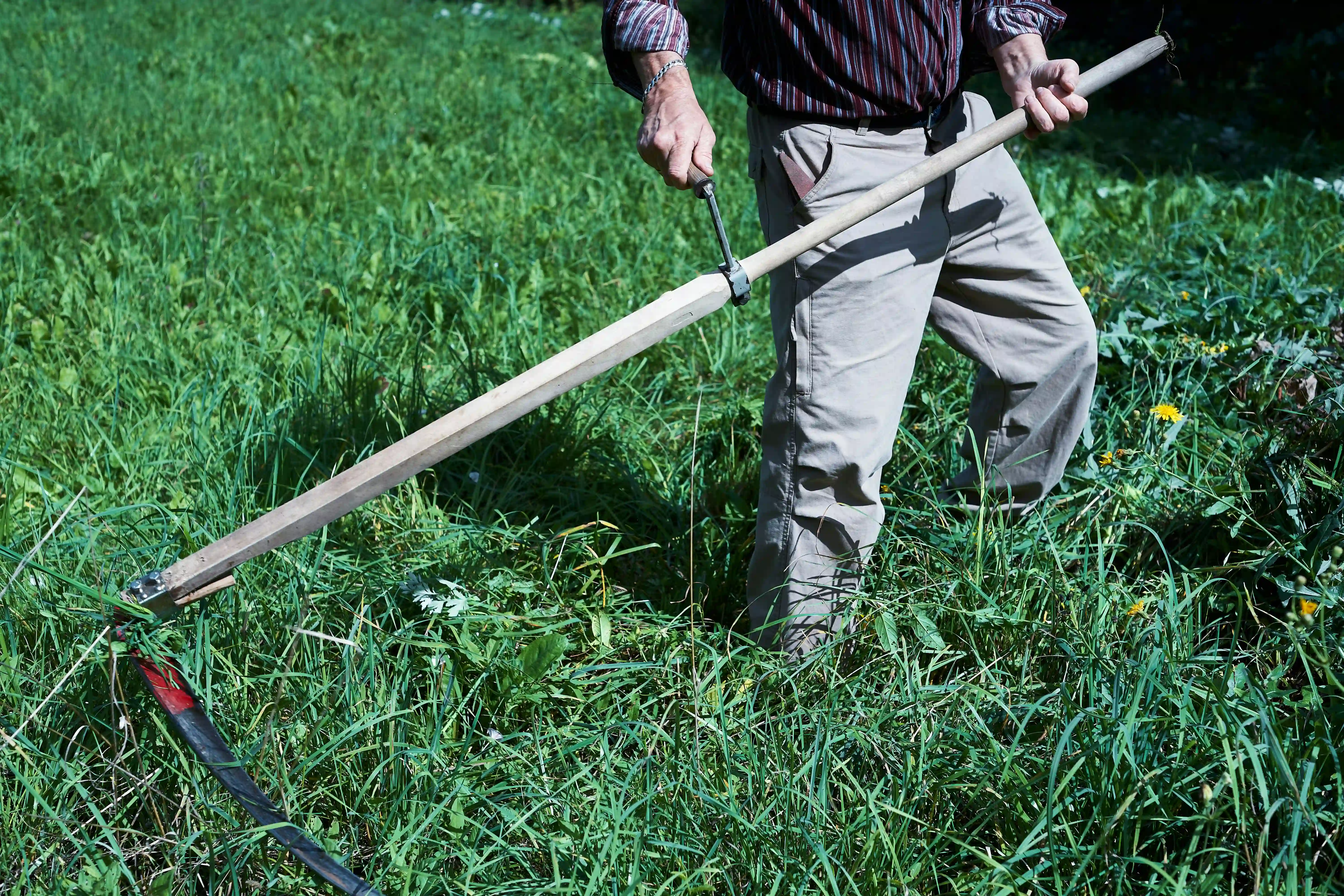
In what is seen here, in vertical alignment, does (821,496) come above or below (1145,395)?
above

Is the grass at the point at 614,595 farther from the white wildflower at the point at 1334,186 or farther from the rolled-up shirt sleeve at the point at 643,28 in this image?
the rolled-up shirt sleeve at the point at 643,28

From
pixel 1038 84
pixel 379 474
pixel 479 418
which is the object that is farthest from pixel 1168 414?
pixel 379 474

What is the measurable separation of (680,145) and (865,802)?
106 centimetres

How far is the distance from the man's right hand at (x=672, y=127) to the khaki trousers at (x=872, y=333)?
22cm

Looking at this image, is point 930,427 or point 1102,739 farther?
point 930,427

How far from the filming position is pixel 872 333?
6.18 feet

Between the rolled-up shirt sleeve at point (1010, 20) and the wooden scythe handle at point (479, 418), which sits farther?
the rolled-up shirt sleeve at point (1010, 20)

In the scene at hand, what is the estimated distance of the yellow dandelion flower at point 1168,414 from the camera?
248cm

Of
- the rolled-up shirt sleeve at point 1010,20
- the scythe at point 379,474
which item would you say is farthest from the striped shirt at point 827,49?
the scythe at point 379,474

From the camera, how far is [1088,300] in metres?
3.21

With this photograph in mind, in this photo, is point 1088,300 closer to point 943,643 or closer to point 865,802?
point 943,643

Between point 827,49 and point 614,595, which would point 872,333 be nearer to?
point 827,49

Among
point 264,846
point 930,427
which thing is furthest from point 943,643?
point 264,846

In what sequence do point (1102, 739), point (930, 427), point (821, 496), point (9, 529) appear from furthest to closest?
1. point (930, 427)
2. point (9, 529)
3. point (821, 496)
4. point (1102, 739)
